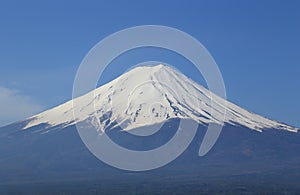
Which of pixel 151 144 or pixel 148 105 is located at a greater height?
pixel 148 105

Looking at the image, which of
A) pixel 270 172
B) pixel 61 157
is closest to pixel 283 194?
pixel 270 172

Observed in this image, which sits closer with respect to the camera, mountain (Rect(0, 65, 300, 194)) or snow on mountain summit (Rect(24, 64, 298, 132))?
mountain (Rect(0, 65, 300, 194))

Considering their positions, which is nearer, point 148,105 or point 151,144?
point 151,144

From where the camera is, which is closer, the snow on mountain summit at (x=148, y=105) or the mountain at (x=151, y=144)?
the mountain at (x=151, y=144)
